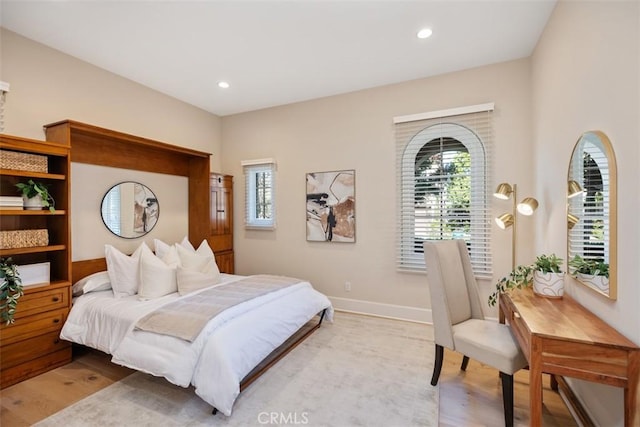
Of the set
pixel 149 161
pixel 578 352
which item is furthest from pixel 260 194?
pixel 578 352

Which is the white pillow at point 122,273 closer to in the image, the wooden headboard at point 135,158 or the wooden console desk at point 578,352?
the wooden headboard at point 135,158

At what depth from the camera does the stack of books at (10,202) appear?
7.63ft

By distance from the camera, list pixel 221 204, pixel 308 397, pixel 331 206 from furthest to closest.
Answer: pixel 221 204
pixel 331 206
pixel 308 397

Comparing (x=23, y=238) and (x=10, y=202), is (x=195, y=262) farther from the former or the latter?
(x=10, y=202)

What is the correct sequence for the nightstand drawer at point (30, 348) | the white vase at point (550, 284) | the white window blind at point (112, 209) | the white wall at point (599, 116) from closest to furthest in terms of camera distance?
the white wall at point (599, 116) → the white vase at point (550, 284) → the nightstand drawer at point (30, 348) → the white window blind at point (112, 209)

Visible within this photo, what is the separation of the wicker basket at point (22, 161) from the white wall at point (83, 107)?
453mm

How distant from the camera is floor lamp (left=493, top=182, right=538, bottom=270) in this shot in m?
2.46

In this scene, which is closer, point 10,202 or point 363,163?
point 10,202

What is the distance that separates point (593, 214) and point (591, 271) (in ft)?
1.12

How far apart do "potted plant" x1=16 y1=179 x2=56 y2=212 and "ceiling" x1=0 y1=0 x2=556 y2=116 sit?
144 cm

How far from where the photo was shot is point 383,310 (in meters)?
3.76

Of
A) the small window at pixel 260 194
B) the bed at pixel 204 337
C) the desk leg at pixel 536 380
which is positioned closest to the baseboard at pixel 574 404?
the desk leg at pixel 536 380

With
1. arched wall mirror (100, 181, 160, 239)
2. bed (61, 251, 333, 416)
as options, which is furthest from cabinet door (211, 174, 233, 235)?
bed (61, 251, 333, 416)

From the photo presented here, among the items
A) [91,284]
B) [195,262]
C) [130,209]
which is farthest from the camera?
[130,209]
